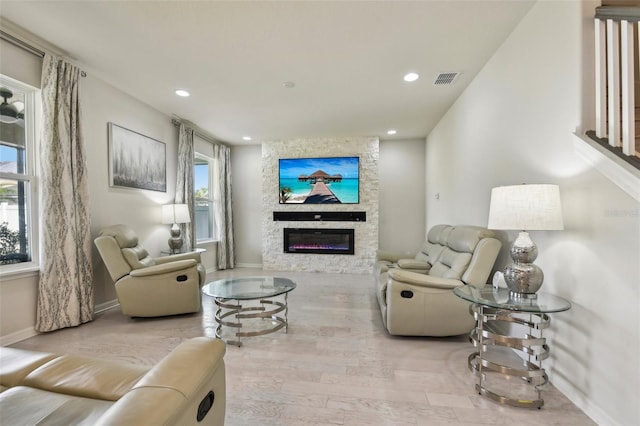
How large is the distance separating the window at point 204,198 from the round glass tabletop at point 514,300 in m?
4.96

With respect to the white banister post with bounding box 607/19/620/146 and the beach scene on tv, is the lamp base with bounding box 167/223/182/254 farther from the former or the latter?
the white banister post with bounding box 607/19/620/146

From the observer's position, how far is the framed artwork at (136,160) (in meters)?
3.44

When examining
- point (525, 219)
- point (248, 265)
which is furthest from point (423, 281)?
point (248, 265)

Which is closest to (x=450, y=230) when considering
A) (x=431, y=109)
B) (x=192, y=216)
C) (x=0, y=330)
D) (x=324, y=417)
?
(x=431, y=109)

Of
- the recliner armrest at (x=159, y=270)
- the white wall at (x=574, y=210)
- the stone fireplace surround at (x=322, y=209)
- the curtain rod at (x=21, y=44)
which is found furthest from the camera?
the stone fireplace surround at (x=322, y=209)

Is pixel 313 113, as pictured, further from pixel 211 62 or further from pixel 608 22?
pixel 608 22

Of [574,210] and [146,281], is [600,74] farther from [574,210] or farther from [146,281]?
[146,281]

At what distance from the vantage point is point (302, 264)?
221 inches

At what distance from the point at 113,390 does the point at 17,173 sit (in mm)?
2748

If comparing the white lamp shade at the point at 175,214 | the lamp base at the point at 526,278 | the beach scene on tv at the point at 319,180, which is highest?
the beach scene on tv at the point at 319,180

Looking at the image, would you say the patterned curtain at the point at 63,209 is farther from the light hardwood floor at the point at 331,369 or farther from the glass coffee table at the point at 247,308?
the glass coffee table at the point at 247,308

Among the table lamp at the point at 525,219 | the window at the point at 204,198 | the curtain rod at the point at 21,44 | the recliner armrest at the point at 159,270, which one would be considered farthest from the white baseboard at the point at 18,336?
the table lamp at the point at 525,219

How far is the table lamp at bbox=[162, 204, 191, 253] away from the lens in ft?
13.5

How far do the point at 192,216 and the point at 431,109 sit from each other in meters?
4.26
